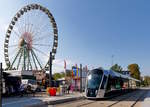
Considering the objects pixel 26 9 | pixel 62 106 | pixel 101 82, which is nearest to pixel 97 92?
pixel 101 82

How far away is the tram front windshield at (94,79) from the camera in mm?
23391

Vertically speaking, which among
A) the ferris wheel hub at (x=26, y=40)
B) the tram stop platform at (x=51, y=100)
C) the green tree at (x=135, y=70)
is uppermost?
the ferris wheel hub at (x=26, y=40)

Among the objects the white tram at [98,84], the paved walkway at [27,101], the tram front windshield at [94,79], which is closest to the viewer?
the paved walkway at [27,101]

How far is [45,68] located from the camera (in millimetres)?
46469

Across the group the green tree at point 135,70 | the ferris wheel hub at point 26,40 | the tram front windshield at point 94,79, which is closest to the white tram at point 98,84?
the tram front windshield at point 94,79

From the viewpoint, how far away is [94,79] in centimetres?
2386

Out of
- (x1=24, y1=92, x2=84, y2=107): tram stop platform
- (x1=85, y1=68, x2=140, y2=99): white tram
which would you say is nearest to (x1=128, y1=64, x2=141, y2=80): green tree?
(x1=85, y1=68, x2=140, y2=99): white tram

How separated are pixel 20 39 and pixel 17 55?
319 centimetres

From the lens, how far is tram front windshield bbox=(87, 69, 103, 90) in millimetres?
23391

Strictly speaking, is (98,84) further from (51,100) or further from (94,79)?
(51,100)

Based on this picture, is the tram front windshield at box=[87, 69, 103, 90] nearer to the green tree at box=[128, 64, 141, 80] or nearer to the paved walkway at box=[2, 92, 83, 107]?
the paved walkway at box=[2, 92, 83, 107]

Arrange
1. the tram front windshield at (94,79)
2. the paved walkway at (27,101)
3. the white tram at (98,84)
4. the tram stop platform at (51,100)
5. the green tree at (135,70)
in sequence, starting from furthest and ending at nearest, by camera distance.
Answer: the green tree at (135,70) → the tram front windshield at (94,79) → the white tram at (98,84) → the tram stop platform at (51,100) → the paved walkway at (27,101)

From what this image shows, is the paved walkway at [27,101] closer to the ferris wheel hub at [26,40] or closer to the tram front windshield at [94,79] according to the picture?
the tram front windshield at [94,79]

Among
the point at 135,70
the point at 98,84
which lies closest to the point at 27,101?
the point at 98,84
